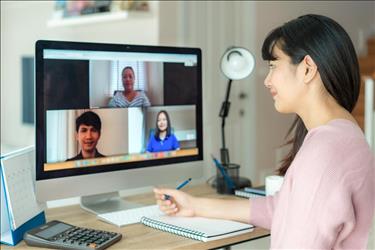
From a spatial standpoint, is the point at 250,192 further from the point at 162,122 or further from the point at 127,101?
the point at 127,101

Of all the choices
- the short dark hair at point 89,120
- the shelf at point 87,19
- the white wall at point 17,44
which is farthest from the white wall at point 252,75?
the short dark hair at point 89,120

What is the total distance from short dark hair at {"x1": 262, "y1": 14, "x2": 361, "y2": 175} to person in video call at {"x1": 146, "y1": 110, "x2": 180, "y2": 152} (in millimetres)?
585

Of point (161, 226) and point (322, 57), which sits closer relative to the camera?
point (322, 57)

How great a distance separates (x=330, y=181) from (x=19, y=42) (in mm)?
3876

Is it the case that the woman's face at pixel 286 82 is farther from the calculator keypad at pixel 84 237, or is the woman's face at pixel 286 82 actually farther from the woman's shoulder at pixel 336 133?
the calculator keypad at pixel 84 237

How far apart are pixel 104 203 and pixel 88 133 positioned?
0.30 metres

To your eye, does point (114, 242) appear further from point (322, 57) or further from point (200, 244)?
point (322, 57)

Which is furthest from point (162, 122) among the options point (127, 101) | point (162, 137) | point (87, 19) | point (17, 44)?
point (17, 44)

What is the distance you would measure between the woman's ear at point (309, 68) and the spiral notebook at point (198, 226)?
0.47 metres

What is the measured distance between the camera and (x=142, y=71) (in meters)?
1.77

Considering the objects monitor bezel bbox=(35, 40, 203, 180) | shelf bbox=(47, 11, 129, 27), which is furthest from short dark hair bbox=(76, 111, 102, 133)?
shelf bbox=(47, 11, 129, 27)

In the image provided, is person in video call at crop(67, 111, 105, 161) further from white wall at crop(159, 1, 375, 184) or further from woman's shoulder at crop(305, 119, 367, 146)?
white wall at crop(159, 1, 375, 184)

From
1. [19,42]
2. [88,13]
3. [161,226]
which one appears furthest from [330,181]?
[19,42]

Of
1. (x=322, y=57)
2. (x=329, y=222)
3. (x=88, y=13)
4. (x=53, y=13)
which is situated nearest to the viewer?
(x=329, y=222)
